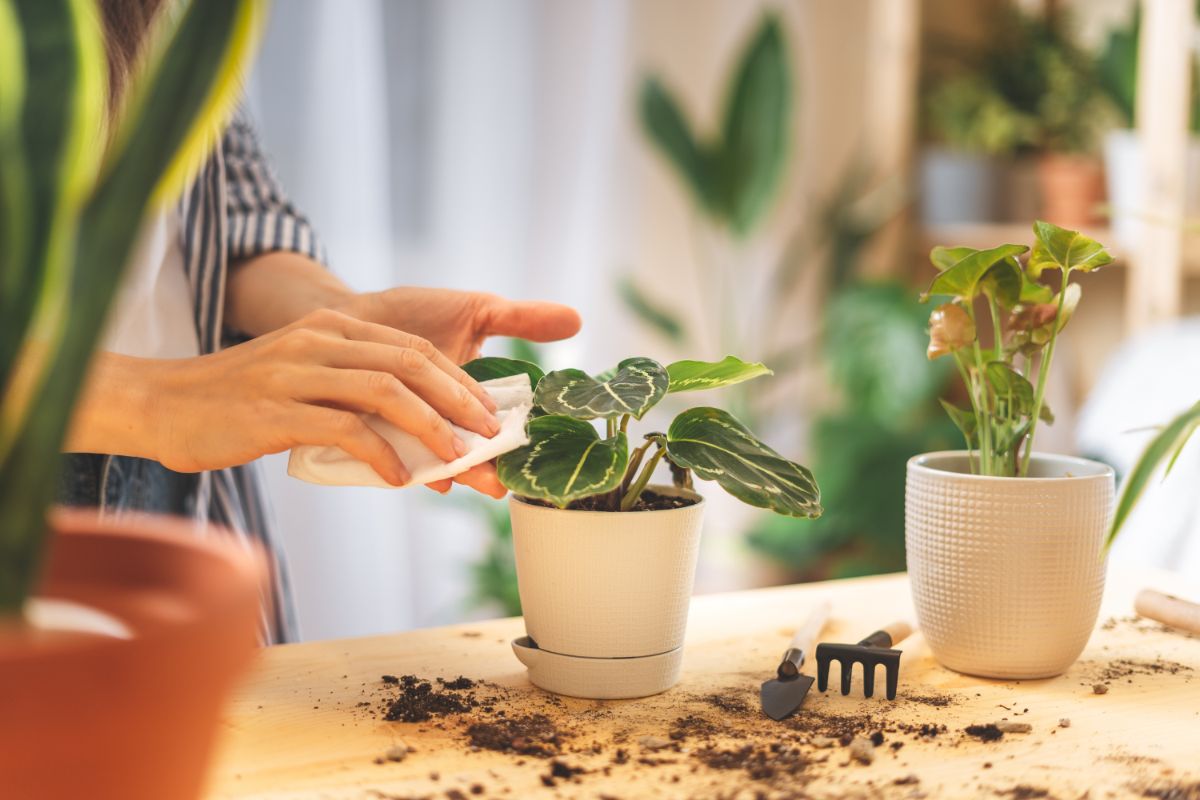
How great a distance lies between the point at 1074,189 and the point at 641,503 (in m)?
2.14

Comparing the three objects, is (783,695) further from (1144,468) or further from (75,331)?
(75,331)

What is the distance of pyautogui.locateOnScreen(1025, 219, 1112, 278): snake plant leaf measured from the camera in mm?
773

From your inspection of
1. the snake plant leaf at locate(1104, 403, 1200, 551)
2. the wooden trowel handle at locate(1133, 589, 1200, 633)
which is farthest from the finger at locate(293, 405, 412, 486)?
the wooden trowel handle at locate(1133, 589, 1200, 633)

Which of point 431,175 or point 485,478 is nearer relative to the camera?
point 485,478

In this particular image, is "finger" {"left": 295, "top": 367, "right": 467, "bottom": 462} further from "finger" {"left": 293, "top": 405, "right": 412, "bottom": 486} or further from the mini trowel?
the mini trowel

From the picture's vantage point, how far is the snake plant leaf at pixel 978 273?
2.55 feet

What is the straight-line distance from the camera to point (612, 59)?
8.98ft

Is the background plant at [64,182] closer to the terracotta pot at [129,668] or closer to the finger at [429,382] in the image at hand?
the terracotta pot at [129,668]

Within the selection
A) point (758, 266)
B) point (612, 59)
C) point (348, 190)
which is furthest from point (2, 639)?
point (758, 266)

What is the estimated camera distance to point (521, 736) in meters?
0.71

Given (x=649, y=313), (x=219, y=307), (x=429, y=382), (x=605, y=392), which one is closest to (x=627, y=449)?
(x=605, y=392)

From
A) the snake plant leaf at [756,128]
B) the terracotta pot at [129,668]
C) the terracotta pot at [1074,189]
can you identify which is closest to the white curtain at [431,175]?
the snake plant leaf at [756,128]

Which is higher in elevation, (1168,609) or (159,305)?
(159,305)

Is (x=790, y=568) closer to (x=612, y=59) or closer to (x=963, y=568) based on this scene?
(x=612, y=59)
